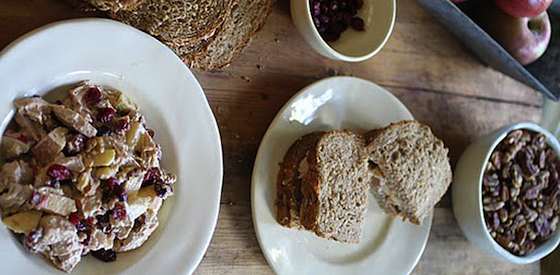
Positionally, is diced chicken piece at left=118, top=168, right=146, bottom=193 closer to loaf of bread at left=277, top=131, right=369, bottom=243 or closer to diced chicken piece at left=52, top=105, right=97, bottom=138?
diced chicken piece at left=52, top=105, right=97, bottom=138

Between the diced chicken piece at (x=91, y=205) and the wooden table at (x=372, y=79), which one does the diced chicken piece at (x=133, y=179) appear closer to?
the diced chicken piece at (x=91, y=205)

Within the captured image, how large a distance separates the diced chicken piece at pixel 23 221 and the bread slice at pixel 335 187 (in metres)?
0.59

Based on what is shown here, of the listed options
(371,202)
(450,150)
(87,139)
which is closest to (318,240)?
(371,202)

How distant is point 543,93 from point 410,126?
50cm

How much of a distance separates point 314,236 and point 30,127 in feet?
2.37

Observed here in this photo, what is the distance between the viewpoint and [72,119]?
127 centimetres

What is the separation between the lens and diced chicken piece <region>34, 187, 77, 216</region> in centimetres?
120

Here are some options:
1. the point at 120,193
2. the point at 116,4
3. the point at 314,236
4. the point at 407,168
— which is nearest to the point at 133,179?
the point at 120,193

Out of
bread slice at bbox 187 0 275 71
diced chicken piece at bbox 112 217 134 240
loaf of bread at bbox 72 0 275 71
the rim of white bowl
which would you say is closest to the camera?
diced chicken piece at bbox 112 217 134 240

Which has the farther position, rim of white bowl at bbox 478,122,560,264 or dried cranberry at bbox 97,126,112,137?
rim of white bowl at bbox 478,122,560,264

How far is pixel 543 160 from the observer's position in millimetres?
1938

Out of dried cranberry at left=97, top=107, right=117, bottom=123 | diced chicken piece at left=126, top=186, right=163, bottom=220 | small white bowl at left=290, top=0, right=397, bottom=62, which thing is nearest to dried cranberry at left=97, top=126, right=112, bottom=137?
dried cranberry at left=97, top=107, right=117, bottom=123

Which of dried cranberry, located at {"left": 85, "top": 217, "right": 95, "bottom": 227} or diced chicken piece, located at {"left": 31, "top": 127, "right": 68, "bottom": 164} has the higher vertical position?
diced chicken piece, located at {"left": 31, "top": 127, "right": 68, "bottom": 164}

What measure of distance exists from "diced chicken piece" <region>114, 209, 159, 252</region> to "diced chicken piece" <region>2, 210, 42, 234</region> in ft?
0.60
